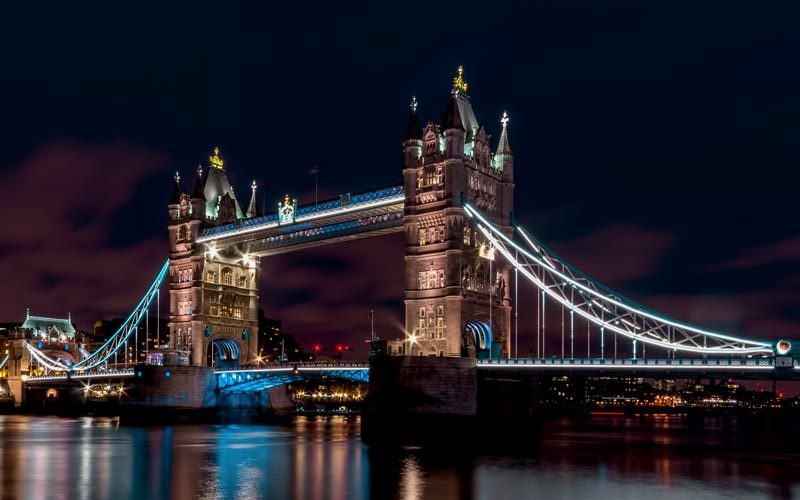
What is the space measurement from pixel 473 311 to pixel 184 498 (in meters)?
34.6

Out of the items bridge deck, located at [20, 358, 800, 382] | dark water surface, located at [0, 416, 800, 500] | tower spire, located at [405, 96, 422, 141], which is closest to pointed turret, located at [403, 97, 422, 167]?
tower spire, located at [405, 96, 422, 141]

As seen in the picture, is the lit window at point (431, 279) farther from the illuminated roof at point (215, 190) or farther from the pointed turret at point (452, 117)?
the illuminated roof at point (215, 190)

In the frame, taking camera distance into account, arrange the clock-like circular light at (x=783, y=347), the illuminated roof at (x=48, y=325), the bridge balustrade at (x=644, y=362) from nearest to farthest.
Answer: the clock-like circular light at (x=783, y=347) → the bridge balustrade at (x=644, y=362) → the illuminated roof at (x=48, y=325)

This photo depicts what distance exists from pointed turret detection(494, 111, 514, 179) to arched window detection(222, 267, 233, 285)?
32968 millimetres

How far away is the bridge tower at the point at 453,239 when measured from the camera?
66.6 metres

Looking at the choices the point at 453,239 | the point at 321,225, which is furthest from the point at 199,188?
the point at 453,239

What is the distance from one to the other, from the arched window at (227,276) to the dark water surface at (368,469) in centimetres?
2900

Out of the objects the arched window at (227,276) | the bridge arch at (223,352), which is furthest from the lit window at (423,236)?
the bridge arch at (223,352)

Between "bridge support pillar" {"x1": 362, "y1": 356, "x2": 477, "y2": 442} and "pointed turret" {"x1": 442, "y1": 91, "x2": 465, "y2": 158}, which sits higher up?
"pointed turret" {"x1": 442, "y1": 91, "x2": 465, "y2": 158}

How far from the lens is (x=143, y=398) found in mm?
83625

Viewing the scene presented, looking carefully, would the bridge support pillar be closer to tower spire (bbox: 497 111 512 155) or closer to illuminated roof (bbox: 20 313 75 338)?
tower spire (bbox: 497 111 512 155)

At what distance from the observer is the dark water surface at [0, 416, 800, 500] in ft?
124

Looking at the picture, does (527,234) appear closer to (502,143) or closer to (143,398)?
(502,143)

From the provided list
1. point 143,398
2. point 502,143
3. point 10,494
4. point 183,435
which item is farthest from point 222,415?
point 10,494
